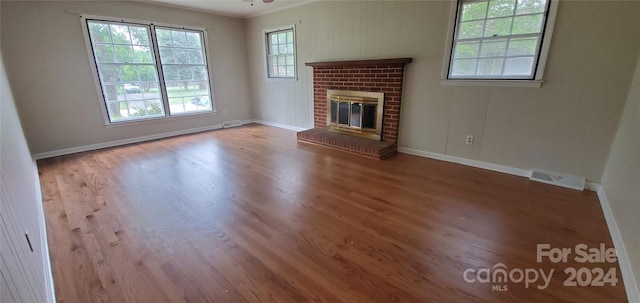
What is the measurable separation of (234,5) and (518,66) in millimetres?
4442

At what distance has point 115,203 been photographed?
8.32ft

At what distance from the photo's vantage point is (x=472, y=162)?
136 inches

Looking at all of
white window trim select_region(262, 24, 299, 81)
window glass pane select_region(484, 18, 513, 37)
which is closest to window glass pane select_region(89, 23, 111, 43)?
white window trim select_region(262, 24, 299, 81)

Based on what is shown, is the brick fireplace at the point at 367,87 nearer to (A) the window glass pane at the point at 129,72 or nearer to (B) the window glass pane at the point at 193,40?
(B) the window glass pane at the point at 193,40

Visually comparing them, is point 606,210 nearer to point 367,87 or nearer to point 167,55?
→ point 367,87

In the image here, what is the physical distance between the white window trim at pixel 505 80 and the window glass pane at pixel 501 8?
13.1 inches

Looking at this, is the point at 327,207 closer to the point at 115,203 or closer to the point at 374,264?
the point at 374,264

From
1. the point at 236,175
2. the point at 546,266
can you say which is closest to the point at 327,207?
the point at 236,175

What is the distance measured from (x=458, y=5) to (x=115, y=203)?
13.9 ft

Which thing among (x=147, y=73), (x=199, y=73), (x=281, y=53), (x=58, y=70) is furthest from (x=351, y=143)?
(x=58, y=70)

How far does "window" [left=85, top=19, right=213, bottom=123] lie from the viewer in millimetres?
4242

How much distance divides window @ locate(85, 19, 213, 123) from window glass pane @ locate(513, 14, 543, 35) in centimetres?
511

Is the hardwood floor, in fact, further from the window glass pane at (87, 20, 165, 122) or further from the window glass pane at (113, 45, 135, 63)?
the window glass pane at (113, 45, 135, 63)

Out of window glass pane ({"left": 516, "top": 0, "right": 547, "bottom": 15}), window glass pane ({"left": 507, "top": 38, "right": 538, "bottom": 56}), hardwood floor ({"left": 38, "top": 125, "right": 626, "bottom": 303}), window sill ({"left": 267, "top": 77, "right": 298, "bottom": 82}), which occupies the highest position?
window glass pane ({"left": 516, "top": 0, "right": 547, "bottom": 15})
